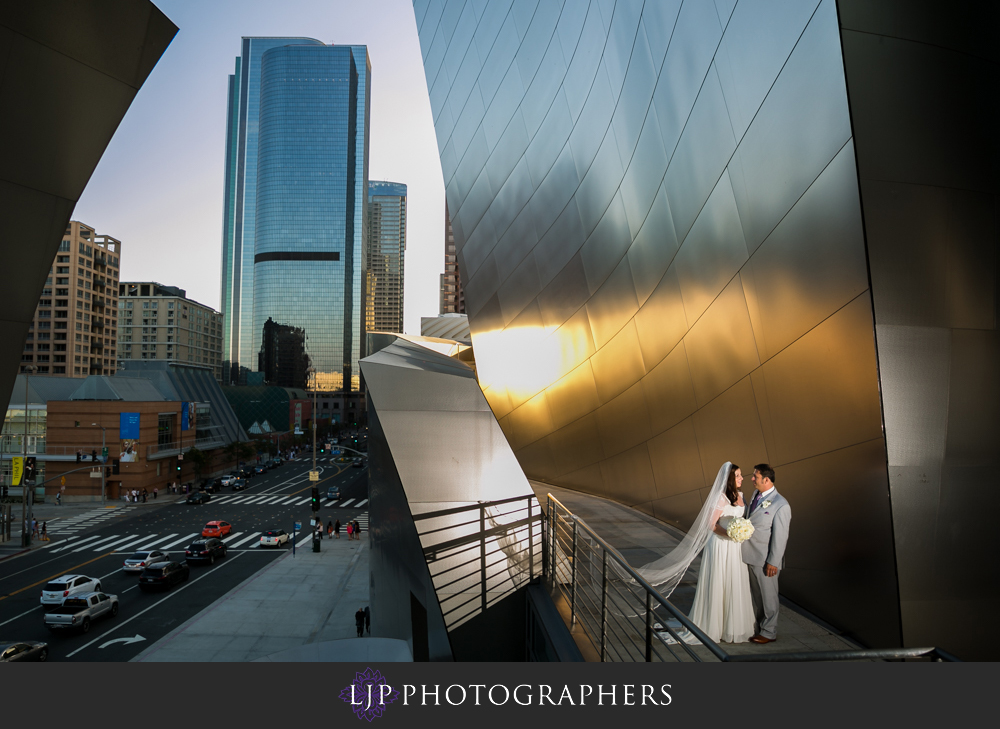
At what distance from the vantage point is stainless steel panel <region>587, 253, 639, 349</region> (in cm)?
931

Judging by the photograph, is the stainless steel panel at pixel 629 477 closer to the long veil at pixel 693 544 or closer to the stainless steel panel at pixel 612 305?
the stainless steel panel at pixel 612 305

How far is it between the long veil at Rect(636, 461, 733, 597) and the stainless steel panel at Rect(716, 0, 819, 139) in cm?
368

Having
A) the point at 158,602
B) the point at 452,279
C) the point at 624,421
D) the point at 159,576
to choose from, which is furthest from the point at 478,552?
the point at 452,279

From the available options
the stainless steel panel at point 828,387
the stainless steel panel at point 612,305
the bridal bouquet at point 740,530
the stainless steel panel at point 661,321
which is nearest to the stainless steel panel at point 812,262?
the stainless steel panel at point 828,387

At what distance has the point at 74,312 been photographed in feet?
291

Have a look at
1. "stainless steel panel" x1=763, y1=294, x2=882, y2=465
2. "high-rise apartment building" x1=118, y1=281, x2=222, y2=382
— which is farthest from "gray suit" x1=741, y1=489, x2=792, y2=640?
"high-rise apartment building" x1=118, y1=281, x2=222, y2=382

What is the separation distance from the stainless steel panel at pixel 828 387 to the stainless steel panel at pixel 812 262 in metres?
0.14

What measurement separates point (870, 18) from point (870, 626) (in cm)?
492

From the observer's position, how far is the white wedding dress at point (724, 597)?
468 centimetres

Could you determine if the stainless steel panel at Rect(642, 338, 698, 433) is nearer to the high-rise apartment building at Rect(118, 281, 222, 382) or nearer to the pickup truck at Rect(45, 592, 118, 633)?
the pickup truck at Rect(45, 592, 118, 633)

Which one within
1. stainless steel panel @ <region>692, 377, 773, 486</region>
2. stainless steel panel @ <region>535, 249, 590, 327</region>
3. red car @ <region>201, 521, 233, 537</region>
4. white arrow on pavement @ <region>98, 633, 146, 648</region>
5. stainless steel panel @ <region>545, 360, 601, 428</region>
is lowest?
white arrow on pavement @ <region>98, 633, 146, 648</region>

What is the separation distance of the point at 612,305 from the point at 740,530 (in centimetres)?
577
